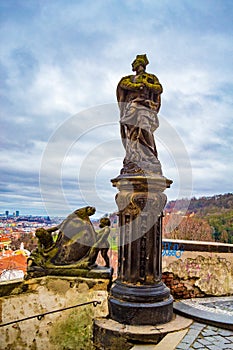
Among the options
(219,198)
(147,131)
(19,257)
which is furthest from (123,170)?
(219,198)

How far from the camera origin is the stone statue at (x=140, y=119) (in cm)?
479

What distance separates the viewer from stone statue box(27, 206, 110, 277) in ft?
16.1

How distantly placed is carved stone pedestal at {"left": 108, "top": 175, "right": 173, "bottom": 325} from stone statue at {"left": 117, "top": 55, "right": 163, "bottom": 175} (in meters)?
0.22

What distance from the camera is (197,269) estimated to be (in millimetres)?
6371

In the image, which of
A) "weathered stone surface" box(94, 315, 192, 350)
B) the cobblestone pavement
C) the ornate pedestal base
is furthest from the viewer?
the ornate pedestal base

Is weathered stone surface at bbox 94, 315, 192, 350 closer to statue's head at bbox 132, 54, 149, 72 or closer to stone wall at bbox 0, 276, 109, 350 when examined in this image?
stone wall at bbox 0, 276, 109, 350

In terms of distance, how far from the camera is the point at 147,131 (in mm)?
4828

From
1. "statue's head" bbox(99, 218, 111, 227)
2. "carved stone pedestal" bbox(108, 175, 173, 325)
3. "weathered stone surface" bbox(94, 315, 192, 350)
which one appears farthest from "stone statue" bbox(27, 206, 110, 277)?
"weathered stone surface" bbox(94, 315, 192, 350)

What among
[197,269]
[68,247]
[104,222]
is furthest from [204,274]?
[68,247]

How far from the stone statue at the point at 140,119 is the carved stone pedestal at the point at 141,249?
0.22 m

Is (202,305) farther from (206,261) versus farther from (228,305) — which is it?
(206,261)

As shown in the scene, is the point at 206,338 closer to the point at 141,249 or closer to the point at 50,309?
the point at 141,249

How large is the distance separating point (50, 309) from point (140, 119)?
291 centimetres

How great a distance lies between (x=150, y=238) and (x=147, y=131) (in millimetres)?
1468
